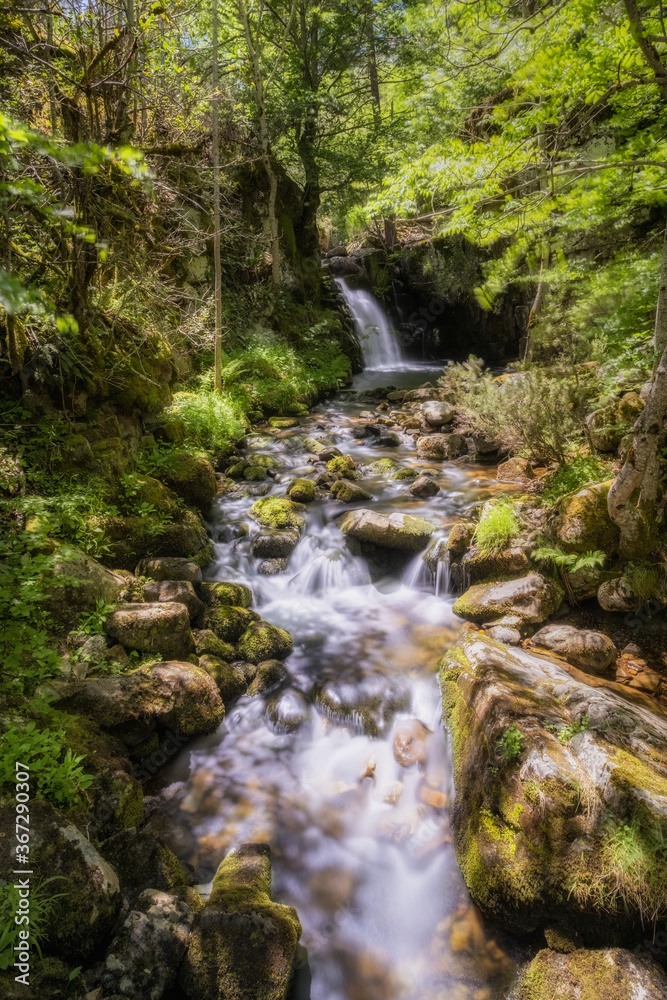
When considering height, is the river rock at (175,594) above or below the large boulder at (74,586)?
below

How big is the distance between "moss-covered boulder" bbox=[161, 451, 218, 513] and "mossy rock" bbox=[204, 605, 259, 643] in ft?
7.01

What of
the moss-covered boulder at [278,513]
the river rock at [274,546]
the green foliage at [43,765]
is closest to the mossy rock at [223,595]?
the river rock at [274,546]

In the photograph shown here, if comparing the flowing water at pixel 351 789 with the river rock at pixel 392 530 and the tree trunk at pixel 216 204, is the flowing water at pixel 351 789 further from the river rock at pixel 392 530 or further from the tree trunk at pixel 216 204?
the tree trunk at pixel 216 204

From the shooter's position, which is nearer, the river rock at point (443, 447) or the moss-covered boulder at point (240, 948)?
the moss-covered boulder at point (240, 948)

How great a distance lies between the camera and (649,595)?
4.32 meters

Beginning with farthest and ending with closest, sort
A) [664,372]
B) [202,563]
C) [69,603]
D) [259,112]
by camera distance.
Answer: [259,112] → [202,563] → [69,603] → [664,372]

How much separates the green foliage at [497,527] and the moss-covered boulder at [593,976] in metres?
3.63

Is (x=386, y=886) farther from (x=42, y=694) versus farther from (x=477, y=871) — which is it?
(x=42, y=694)

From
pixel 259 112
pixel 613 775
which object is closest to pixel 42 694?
pixel 613 775

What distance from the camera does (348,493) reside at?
796 cm

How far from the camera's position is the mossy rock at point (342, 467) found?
8.84 meters

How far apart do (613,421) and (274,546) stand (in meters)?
4.73

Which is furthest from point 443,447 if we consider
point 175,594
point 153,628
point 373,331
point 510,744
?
point 373,331

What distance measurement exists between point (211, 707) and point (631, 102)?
24.8ft
